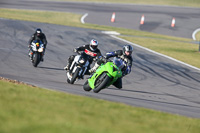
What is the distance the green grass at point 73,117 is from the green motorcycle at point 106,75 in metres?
2.66

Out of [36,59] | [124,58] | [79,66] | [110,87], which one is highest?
[124,58]

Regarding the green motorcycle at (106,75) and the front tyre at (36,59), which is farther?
the front tyre at (36,59)

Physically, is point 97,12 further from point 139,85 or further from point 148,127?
point 148,127

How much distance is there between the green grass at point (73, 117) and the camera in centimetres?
575

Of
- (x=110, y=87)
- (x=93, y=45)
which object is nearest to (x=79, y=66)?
(x=93, y=45)

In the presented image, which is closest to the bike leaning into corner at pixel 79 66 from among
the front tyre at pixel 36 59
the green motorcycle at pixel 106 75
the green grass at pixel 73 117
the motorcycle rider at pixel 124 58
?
the motorcycle rider at pixel 124 58

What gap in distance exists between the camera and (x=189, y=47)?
85.1ft

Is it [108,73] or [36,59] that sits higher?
[108,73]

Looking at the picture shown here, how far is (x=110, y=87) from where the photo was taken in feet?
46.7

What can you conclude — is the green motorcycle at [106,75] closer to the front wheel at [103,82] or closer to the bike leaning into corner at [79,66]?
the front wheel at [103,82]

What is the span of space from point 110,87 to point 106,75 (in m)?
3.06

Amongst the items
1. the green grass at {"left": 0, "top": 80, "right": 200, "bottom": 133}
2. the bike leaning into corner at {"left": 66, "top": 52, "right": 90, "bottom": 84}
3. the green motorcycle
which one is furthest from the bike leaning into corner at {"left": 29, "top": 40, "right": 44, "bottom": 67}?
the green grass at {"left": 0, "top": 80, "right": 200, "bottom": 133}

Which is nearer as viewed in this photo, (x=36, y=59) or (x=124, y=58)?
(x=124, y=58)

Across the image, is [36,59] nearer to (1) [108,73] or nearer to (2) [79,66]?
(2) [79,66]
